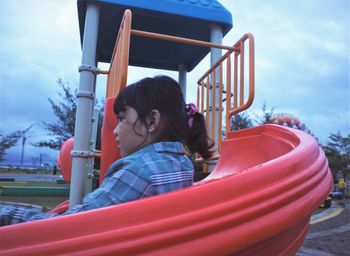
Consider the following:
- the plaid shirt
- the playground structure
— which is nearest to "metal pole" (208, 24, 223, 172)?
the plaid shirt

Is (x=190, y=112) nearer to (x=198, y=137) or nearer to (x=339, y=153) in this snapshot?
(x=198, y=137)

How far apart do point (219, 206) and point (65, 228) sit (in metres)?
0.31

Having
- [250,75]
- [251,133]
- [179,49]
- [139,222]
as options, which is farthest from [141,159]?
[179,49]

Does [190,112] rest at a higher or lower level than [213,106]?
lower

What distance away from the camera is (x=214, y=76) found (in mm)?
2764

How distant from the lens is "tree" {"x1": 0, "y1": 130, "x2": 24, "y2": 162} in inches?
598

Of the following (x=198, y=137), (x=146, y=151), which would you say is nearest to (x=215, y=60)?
(x=198, y=137)

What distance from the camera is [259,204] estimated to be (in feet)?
2.54

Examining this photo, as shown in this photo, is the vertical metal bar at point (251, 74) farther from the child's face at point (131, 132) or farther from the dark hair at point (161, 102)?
the child's face at point (131, 132)

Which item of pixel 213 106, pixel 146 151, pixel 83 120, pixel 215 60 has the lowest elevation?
pixel 146 151

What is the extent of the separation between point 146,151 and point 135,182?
0.13 metres

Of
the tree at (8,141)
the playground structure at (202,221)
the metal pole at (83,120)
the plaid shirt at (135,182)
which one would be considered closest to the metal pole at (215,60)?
the metal pole at (83,120)

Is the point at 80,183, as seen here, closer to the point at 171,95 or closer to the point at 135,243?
the point at 171,95

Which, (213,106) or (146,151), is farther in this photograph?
(213,106)
